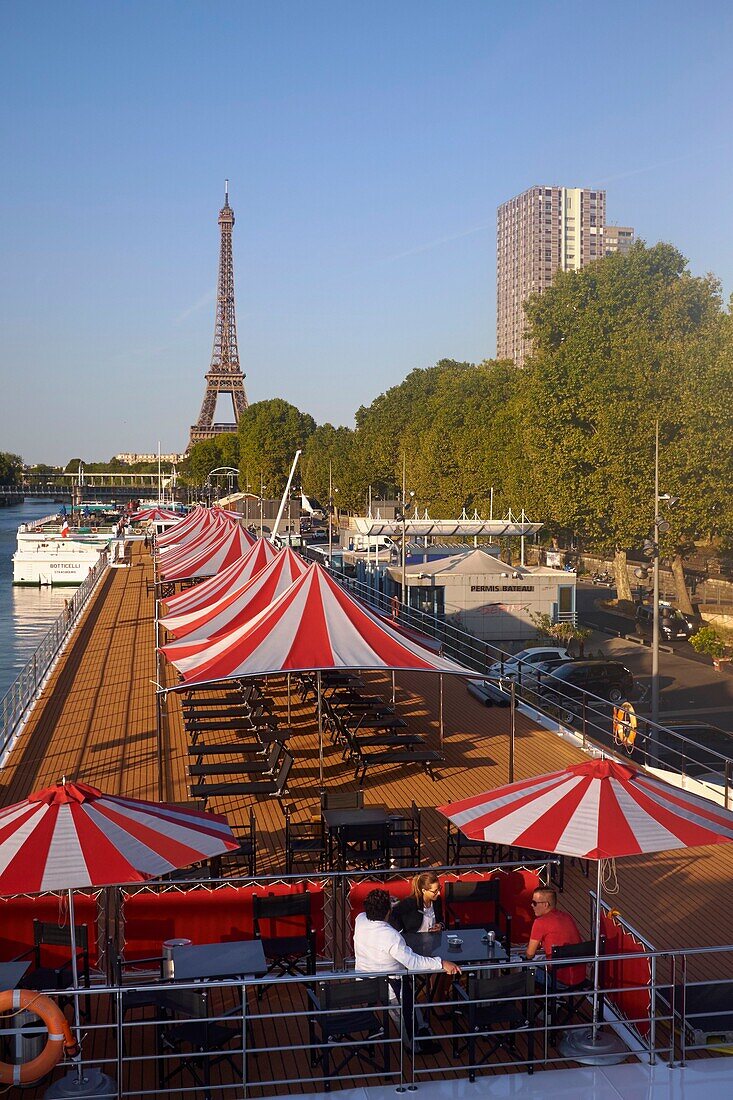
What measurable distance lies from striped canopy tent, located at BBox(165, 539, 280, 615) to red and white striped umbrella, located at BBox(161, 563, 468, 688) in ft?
14.1

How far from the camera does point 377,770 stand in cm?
1472

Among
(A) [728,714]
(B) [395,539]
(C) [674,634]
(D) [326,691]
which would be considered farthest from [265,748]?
(B) [395,539]

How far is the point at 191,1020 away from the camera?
6531 mm

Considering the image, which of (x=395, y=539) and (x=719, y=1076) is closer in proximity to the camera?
(x=719, y=1076)

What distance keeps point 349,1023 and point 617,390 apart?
1670 inches

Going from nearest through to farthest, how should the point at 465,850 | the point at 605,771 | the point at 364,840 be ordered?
the point at 605,771 → the point at 364,840 → the point at 465,850

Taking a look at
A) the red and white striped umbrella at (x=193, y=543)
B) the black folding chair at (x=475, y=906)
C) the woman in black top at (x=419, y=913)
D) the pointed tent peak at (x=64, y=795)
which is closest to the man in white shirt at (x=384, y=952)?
the woman in black top at (x=419, y=913)

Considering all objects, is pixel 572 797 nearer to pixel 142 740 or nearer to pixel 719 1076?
pixel 719 1076

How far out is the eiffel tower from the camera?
193 meters

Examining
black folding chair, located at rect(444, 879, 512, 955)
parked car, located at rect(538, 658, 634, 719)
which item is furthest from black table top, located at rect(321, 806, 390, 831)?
parked car, located at rect(538, 658, 634, 719)

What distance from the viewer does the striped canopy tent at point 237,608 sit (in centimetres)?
1658

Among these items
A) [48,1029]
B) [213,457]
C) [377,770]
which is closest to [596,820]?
[48,1029]

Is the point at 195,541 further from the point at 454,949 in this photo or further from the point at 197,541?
the point at 454,949

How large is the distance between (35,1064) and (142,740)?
9802mm
